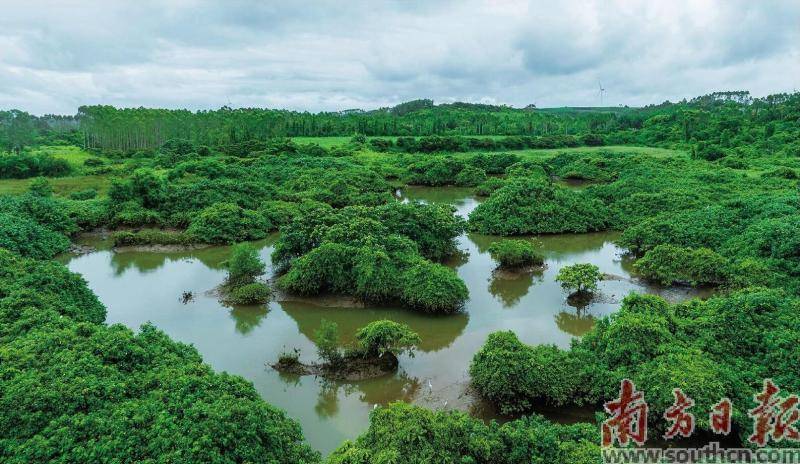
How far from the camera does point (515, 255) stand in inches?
832

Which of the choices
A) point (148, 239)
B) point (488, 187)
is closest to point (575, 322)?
point (148, 239)

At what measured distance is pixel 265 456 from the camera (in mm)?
8641

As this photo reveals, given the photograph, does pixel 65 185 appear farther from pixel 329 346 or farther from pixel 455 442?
pixel 455 442

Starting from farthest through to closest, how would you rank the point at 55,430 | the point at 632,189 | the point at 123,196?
the point at 632,189 → the point at 123,196 → the point at 55,430

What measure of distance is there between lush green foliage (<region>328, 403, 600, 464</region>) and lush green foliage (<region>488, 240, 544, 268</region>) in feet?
40.5

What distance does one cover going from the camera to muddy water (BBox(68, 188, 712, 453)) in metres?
12.5

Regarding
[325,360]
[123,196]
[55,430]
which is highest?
[123,196]

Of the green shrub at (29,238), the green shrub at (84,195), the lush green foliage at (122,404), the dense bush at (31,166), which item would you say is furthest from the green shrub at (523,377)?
the dense bush at (31,166)

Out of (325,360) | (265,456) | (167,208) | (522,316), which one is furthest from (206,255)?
(265,456)

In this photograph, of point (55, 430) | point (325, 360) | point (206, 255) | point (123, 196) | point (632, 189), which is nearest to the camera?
point (55, 430)

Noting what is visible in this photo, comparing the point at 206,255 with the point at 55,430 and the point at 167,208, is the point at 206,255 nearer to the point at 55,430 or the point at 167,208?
the point at 167,208

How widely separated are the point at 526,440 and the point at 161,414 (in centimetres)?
624

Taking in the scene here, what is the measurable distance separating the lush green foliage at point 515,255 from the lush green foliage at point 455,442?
1234 cm

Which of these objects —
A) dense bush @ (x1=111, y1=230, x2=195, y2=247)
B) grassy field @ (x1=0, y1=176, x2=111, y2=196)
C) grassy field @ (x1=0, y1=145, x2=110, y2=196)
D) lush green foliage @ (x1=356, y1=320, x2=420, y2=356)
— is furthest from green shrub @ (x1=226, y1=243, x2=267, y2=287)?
grassy field @ (x1=0, y1=145, x2=110, y2=196)
